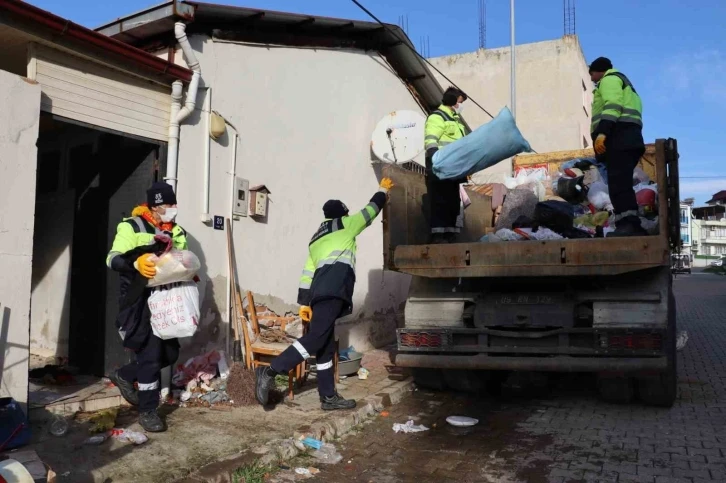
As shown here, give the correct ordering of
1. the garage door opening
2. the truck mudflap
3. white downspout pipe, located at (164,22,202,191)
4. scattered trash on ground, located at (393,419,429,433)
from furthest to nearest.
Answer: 1. the garage door opening
2. white downspout pipe, located at (164,22,202,191)
3. scattered trash on ground, located at (393,419,429,433)
4. the truck mudflap

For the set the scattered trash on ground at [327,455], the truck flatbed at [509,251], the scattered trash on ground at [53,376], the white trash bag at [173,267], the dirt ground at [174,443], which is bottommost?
the scattered trash on ground at [327,455]

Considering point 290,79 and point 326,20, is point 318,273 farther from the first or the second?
point 326,20

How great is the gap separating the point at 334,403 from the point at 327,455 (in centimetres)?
85

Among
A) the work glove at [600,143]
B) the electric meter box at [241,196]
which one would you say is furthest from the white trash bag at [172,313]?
the work glove at [600,143]

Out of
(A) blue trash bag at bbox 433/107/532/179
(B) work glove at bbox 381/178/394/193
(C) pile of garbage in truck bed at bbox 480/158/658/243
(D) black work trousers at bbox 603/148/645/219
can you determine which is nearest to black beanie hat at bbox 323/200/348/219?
(B) work glove at bbox 381/178/394/193

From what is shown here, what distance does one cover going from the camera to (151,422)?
4.16m

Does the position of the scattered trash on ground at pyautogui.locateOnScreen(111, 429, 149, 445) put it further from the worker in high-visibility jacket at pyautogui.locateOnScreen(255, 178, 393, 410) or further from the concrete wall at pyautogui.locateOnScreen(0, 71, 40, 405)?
the worker in high-visibility jacket at pyautogui.locateOnScreen(255, 178, 393, 410)

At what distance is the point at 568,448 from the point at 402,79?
6831 millimetres

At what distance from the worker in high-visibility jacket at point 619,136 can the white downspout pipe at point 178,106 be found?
3731mm

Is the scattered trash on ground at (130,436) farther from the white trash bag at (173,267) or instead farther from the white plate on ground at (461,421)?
the white plate on ground at (461,421)

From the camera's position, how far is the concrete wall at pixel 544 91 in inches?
765

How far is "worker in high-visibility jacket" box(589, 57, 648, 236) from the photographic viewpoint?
16.9 ft

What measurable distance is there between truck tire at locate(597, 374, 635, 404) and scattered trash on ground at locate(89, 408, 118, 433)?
3905 millimetres

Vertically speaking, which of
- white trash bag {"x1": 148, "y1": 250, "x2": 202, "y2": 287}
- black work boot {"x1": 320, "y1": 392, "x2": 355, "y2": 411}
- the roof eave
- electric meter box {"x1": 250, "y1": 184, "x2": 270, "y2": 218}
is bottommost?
black work boot {"x1": 320, "y1": 392, "x2": 355, "y2": 411}
